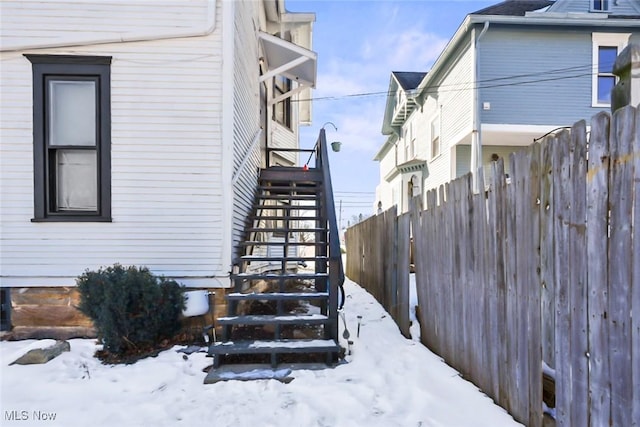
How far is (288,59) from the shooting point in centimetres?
785

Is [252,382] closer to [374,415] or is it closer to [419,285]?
[374,415]

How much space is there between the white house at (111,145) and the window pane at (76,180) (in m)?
0.01

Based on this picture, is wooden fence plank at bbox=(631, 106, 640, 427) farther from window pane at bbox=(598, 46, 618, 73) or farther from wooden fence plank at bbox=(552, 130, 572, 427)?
window pane at bbox=(598, 46, 618, 73)

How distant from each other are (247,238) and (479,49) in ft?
26.1

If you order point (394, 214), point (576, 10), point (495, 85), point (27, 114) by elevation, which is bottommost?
point (394, 214)

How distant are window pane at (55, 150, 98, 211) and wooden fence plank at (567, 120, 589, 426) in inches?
178

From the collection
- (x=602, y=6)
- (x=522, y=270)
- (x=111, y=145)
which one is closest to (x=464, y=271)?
(x=522, y=270)

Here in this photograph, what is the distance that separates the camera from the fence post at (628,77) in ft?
5.50

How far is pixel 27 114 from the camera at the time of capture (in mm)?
3949

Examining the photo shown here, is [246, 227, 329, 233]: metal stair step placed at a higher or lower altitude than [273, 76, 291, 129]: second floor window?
lower

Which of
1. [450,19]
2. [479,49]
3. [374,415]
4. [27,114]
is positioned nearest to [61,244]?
[27,114]

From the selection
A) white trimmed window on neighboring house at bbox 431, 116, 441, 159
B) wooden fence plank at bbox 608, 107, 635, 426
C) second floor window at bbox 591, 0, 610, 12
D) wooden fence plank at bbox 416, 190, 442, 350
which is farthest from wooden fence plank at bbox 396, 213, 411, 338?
second floor window at bbox 591, 0, 610, 12

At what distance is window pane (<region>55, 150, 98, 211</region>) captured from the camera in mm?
4078

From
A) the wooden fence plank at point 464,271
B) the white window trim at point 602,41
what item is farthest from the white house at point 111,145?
the white window trim at point 602,41
